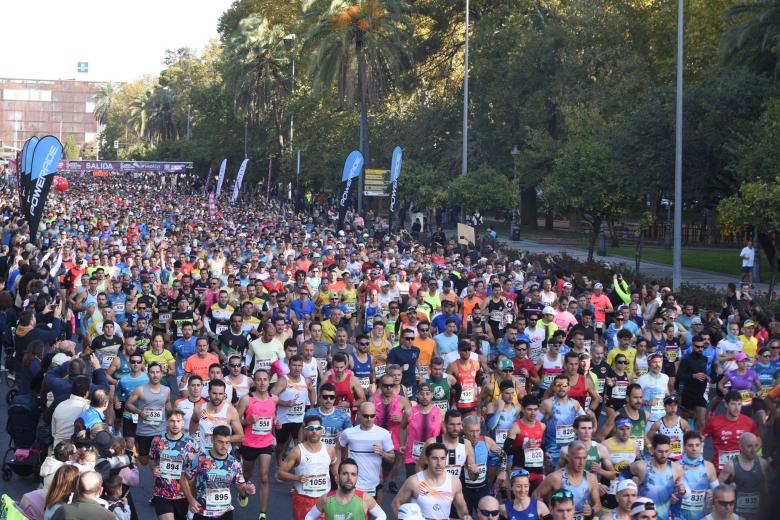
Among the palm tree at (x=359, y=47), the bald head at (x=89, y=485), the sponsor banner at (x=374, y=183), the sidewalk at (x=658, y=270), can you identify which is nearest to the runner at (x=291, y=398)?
the bald head at (x=89, y=485)

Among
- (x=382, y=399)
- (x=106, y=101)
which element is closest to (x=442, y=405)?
(x=382, y=399)

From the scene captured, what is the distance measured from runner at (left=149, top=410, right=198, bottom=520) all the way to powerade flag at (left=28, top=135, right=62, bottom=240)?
48.6 feet

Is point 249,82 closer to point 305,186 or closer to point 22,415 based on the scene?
point 305,186

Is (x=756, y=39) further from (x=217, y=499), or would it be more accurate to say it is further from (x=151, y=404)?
(x=217, y=499)

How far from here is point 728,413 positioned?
9.96 metres

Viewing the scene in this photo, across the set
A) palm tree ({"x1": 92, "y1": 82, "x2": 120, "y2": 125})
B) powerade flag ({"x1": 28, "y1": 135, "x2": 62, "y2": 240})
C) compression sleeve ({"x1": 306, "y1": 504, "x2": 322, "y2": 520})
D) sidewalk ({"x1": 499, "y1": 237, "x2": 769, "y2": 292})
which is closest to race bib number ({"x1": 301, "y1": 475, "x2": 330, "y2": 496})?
compression sleeve ({"x1": 306, "y1": 504, "x2": 322, "y2": 520})

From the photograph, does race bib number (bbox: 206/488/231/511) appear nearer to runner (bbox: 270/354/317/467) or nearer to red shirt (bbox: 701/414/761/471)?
runner (bbox: 270/354/317/467)

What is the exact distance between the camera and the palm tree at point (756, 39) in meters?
35.1

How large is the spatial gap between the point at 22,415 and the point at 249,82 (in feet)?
184

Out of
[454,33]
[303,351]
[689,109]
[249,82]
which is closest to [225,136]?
[249,82]

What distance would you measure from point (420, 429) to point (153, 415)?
108 inches

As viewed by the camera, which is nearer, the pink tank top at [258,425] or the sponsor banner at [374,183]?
the pink tank top at [258,425]

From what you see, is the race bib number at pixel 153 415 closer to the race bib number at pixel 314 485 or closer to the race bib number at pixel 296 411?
the race bib number at pixel 296 411

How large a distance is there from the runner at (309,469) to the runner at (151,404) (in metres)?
2.62
